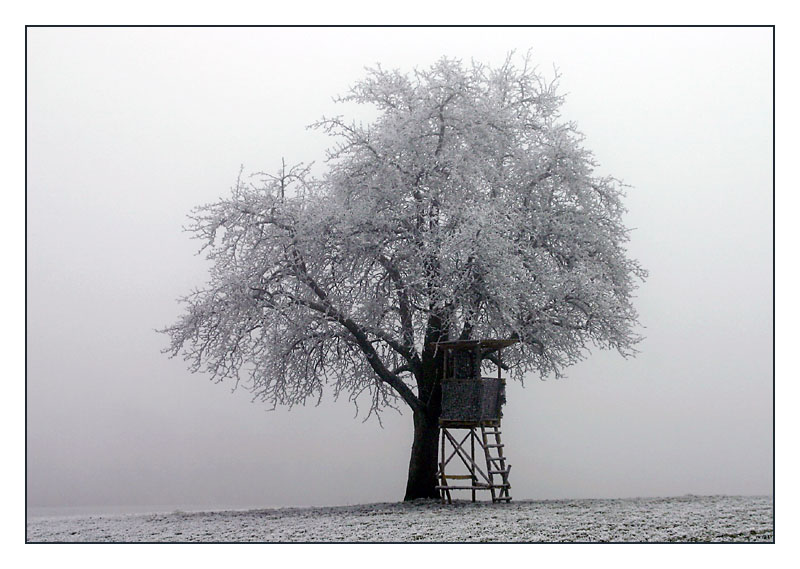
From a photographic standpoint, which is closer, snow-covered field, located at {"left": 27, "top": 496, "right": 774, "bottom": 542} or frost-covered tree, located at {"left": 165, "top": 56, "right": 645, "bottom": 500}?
snow-covered field, located at {"left": 27, "top": 496, "right": 774, "bottom": 542}

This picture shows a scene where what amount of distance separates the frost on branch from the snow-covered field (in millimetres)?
2383

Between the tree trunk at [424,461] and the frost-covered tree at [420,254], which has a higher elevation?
the frost-covered tree at [420,254]

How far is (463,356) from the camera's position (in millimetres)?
15047

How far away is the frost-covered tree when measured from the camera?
15.0 meters

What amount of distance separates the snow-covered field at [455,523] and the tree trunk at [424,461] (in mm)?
482

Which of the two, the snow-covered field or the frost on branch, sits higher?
the frost on branch

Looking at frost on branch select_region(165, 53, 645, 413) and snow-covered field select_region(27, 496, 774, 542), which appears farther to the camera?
frost on branch select_region(165, 53, 645, 413)

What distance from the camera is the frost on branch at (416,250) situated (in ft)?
49.0

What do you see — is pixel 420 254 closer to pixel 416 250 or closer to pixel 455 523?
pixel 416 250

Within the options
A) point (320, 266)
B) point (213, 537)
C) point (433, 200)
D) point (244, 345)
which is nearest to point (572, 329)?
point (433, 200)

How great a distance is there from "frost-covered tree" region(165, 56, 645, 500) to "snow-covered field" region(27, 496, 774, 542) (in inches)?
81.9

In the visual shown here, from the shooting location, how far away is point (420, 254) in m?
14.7

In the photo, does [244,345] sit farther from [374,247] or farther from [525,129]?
[525,129]

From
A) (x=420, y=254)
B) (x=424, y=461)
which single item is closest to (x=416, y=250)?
(x=420, y=254)
